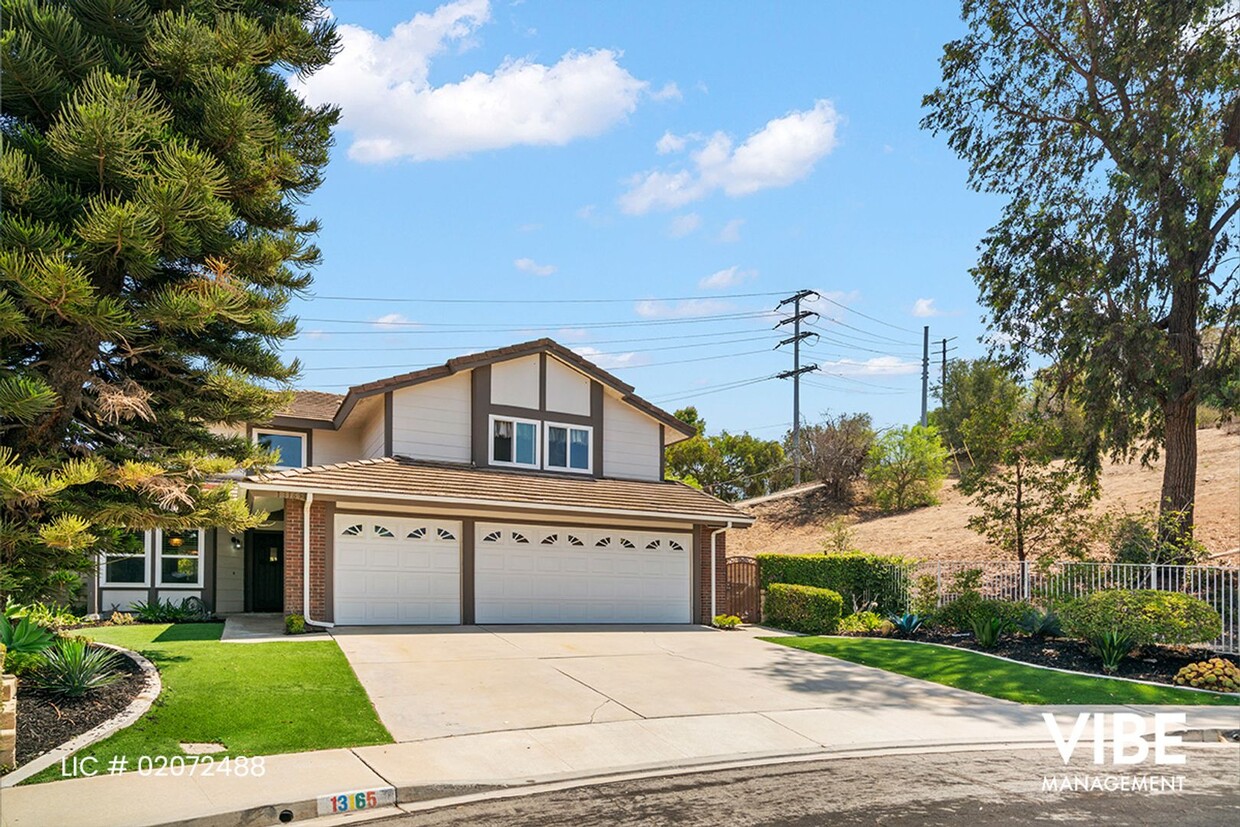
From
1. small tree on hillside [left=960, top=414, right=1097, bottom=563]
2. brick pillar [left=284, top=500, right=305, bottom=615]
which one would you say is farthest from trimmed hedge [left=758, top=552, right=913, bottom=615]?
brick pillar [left=284, top=500, right=305, bottom=615]

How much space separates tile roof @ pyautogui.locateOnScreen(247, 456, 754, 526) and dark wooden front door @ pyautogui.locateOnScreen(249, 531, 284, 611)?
3936 millimetres

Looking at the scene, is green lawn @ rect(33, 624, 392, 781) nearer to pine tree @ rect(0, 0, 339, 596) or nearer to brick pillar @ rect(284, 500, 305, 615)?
pine tree @ rect(0, 0, 339, 596)

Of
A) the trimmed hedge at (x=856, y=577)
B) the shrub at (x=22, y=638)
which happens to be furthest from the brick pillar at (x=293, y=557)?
the trimmed hedge at (x=856, y=577)

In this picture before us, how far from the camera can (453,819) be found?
7.35 metres

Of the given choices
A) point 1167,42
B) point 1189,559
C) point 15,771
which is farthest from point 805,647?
point 1167,42

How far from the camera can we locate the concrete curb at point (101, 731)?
7949 millimetres

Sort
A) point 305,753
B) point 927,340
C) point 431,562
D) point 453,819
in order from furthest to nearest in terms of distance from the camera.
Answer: point 927,340, point 431,562, point 305,753, point 453,819

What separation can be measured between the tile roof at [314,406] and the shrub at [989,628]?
15.7 meters

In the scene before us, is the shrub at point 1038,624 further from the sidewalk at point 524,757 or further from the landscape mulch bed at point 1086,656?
the sidewalk at point 524,757

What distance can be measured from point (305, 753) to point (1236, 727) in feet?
35.3

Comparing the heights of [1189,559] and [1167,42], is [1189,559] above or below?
below

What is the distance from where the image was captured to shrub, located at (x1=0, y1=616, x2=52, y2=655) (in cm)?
981

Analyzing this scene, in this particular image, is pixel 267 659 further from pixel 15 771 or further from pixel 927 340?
pixel 927 340

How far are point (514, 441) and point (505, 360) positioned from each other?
191cm
